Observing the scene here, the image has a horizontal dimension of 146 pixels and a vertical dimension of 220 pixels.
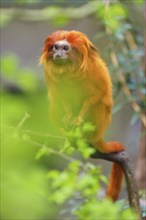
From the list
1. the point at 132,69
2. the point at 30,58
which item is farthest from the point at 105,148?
the point at 30,58

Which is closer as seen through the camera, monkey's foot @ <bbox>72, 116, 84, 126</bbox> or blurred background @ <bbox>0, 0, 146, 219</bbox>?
blurred background @ <bbox>0, 0, 146, 219</bbox>

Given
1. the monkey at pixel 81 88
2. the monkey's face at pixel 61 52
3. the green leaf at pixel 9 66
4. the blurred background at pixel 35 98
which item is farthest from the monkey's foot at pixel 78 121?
the green leaf at pixel 9 66

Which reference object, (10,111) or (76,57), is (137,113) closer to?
(76,57)

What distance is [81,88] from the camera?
8.05 ft

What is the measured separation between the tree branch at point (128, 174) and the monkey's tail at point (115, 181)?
209 mm

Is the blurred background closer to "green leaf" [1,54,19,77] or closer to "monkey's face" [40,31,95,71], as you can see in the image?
"green leaf" [1,54,19,77]

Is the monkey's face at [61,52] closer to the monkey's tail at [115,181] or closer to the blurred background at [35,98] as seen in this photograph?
the blurred background at [35,98]

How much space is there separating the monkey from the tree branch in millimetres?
39

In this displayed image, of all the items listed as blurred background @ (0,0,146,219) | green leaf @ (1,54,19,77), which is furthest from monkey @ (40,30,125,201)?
green leaf @ (1,54,19,77)

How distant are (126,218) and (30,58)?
3.25 meters

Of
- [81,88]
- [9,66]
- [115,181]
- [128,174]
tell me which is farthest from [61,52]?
[9,66]

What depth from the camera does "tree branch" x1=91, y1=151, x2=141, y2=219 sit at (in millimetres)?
2221

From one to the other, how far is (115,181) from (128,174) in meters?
0.31

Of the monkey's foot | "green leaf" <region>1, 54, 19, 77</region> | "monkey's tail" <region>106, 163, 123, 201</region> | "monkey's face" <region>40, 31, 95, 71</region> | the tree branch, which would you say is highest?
"green leaf" <region>1, 54, 19, 77</region>
